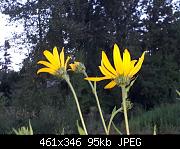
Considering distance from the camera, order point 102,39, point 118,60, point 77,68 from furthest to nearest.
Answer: point 102,39, point 77,68, point 118,60

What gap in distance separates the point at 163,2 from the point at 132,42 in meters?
1.98

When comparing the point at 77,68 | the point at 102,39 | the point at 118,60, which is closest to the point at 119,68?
the point at 118,60

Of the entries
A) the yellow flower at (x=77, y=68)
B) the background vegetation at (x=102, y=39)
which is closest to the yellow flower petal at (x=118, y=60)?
the yellow flower at (x=77, y=68)

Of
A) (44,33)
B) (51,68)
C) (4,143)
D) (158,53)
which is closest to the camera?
(4,143)

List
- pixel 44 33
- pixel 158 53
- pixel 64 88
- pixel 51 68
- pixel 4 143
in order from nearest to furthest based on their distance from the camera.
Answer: pixel 4 143 < pixel 51 68 < pixel 64 88 < pixel 44 33 < pixel 158 53

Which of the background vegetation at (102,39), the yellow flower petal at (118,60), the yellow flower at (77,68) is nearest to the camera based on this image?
the yellow flower petal at (118,60)

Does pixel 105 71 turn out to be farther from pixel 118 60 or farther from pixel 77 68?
pixel 77 68

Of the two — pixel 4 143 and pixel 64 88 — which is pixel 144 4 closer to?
pixel 64 88

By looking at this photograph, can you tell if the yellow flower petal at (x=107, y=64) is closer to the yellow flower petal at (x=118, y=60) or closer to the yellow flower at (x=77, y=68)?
the yellow flower petal at (x=118, y=60)

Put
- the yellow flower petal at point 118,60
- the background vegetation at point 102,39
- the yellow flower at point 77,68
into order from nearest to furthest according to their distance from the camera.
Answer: the yellow flower petal at point 118,60 < the yellow flower at point 77,68 < the background vegetation at point 102,39

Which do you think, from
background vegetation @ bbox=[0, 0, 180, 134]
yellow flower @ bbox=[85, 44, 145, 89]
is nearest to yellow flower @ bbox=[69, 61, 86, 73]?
yellow flower @ bbox=[85, 44, 145, 89]

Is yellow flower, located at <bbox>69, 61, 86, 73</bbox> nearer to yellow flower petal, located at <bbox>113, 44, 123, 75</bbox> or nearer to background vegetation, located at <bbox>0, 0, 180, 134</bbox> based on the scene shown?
yellow flower petal, located at <bbox>113, 44, 123, 75</bbox>

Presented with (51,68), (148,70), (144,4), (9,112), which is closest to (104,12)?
(144,4)

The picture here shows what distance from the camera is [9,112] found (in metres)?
9.62
